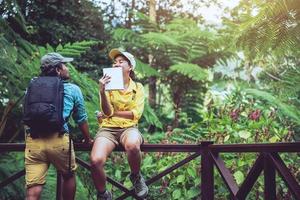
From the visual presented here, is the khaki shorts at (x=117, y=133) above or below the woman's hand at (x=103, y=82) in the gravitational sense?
below

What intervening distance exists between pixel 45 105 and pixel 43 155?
428 mm

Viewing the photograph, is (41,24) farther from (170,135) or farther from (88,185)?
(88,185)

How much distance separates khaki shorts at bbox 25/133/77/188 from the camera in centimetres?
314

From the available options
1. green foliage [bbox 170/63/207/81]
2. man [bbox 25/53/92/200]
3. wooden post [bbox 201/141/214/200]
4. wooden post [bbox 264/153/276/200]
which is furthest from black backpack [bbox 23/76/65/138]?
green foliage [bbox 170/63/207/81]

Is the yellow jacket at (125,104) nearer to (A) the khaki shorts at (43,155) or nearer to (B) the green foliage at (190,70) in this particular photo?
(A) the khaki shorts at (43,155)

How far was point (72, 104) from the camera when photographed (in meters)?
3.27

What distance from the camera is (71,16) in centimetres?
1013

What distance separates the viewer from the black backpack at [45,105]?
2.94 meters

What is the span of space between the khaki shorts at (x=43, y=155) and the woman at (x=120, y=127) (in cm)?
21

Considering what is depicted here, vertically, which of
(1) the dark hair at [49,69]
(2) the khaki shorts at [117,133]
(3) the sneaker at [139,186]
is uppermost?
(1) the dark hair at [49,69]

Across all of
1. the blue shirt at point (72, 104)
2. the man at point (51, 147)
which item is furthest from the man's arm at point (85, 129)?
the man at point (51, 147)

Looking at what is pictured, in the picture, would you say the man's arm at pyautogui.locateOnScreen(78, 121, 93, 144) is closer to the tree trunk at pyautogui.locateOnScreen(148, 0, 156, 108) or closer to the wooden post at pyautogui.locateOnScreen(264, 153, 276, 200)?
the wooden post at pyautogui.locateOnScreen(264, 153, 276, 200)

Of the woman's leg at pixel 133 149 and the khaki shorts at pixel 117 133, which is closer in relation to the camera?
the woman's leg at pixel 133 149

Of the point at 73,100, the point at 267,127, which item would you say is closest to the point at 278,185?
the point at 267,127
